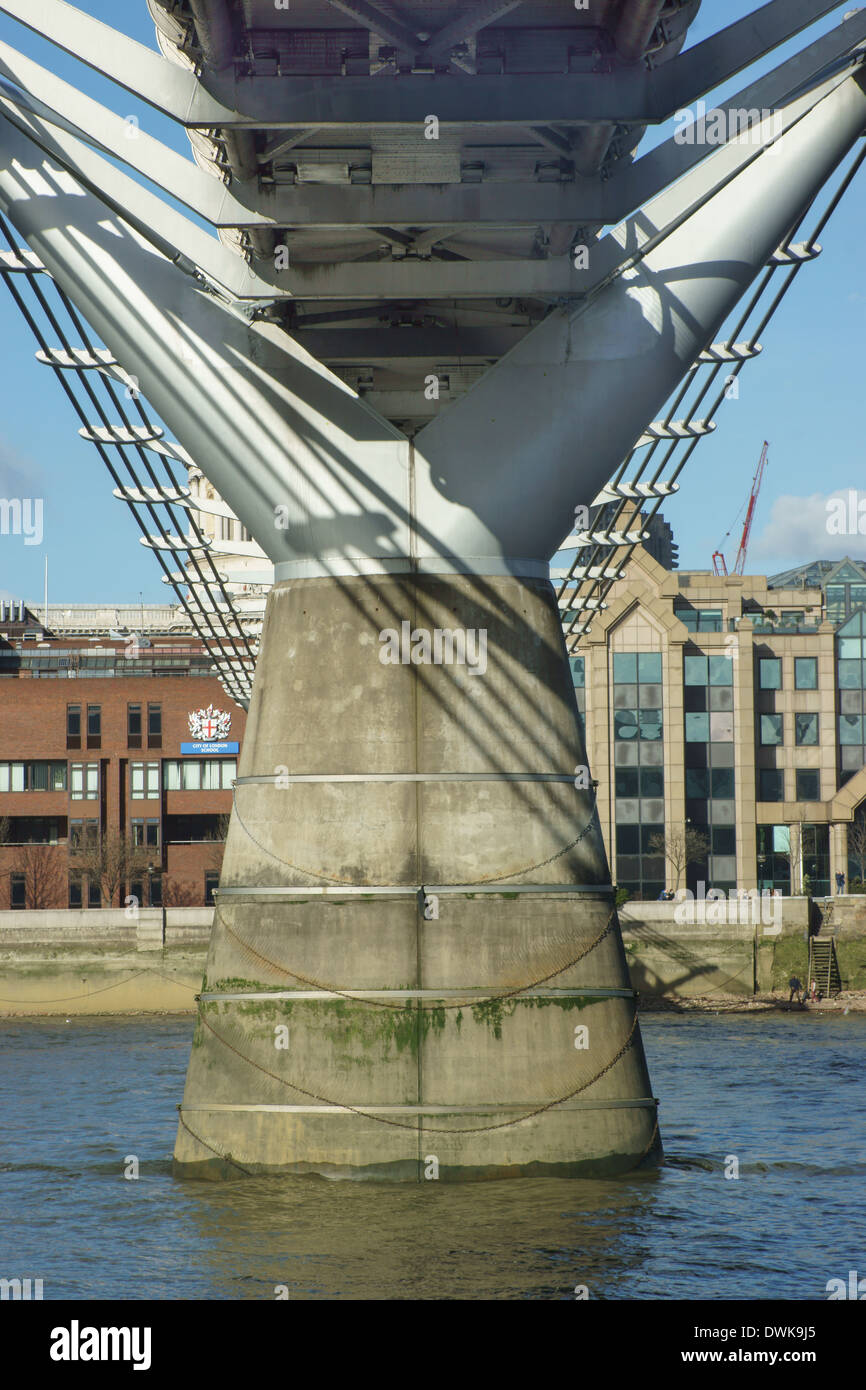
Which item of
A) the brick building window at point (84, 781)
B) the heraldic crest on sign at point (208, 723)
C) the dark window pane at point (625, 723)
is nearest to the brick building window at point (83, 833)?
the brick building window at point (84, 781)

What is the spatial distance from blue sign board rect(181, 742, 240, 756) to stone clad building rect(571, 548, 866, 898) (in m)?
13.9

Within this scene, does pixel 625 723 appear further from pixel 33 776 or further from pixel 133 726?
pixel 33 776

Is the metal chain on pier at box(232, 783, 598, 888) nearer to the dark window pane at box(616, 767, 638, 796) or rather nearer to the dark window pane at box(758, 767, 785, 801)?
the dark window pane at box(616, 767, 638, 796)

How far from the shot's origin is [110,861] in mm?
69438

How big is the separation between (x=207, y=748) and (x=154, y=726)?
2326 millimetres

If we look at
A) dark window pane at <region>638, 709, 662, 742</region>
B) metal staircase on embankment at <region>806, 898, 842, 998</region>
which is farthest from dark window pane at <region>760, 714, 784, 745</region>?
metal staircase on embankment at <region>806, 898, 842, 998</region>

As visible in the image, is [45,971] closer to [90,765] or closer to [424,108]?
[90,765]

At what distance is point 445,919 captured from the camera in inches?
609

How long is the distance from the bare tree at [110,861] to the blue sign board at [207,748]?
413 centimetres

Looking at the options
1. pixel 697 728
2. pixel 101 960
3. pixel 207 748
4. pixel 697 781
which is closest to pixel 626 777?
pixel 697 781

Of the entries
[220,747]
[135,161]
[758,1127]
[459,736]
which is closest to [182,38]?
[135,161]

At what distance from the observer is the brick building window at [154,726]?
72.6 m

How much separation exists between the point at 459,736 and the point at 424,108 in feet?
19.2

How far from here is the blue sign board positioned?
72.4 m
